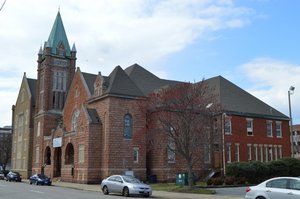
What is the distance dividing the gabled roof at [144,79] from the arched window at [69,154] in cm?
1181

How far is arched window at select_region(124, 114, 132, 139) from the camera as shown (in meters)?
47.6

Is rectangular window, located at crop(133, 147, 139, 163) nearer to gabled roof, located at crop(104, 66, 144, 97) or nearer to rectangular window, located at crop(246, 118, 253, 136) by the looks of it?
gabled roof, located at crop(104, 66, 144, 97)

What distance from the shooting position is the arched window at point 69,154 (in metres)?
53.2

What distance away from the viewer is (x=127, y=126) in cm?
4784

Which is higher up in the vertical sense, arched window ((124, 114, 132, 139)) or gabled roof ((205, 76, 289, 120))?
gabled roof ((205, 76, 289, 120))

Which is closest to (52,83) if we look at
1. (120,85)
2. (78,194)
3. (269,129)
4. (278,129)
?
(120,85)

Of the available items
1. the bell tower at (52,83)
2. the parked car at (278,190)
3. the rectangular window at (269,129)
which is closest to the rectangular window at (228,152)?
the rectangular window at (269,129)

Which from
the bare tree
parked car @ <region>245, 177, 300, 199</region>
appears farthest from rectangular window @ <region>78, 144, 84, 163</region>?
parked car @ <region>245, 177, 300, 199</region>

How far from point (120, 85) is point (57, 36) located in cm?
2492

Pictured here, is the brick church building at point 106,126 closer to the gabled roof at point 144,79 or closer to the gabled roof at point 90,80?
the gabled roof at point 90,80

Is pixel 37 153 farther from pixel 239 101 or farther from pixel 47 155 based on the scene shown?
pixel 239 101

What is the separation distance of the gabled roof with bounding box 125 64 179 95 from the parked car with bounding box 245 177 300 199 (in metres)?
37.8

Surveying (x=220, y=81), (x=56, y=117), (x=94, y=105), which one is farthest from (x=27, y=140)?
(x=220, y=81)

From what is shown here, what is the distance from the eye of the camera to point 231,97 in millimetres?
57000
